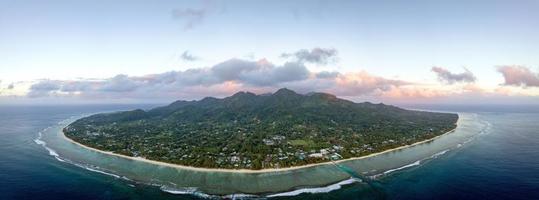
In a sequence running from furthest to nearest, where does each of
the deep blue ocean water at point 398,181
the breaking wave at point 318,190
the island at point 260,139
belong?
the island at point 260,139 → the breaking wave at point 318,190 → the deep blue ocean water at point 398,181

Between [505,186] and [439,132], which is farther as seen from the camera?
[439,132]

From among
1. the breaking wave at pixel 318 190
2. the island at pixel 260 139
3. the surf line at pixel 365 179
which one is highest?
the island at pixel 260 139

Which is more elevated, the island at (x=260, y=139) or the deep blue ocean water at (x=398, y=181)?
the island at (x=260, y=139)

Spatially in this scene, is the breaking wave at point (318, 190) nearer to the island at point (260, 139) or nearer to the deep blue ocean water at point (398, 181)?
the deep blue ocean water at point (398, 181)

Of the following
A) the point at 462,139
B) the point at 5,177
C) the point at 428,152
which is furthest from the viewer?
the point at 462,139

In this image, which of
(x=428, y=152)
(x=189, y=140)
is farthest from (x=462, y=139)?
(x=189, y=140)

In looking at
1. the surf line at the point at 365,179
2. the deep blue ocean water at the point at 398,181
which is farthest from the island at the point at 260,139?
the deep blue ocean water at the point at 398,181

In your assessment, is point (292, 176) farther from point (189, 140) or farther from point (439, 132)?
point (439, 132)

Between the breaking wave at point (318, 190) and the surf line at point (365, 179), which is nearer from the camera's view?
the breaking wave at point (318, 190)

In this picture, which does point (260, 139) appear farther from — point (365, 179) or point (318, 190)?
point (318, 190)

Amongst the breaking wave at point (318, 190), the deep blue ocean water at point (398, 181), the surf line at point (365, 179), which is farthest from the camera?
the surf line at point (365, 179)

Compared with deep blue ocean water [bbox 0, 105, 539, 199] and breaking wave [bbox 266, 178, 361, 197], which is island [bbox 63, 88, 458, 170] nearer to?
breaking wave [bbox 266, 178, 361, 197]
